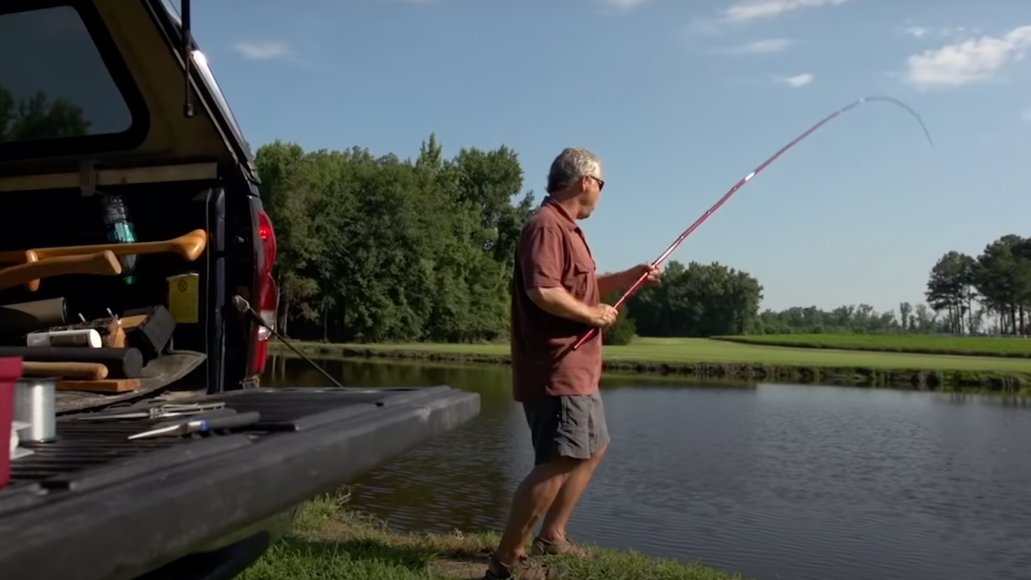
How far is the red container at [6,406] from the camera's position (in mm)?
1514

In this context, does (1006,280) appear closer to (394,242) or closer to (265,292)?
(394,242)

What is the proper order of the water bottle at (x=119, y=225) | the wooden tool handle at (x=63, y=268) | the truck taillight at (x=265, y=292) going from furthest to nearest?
the water bottle at (x=119, y=225) < the truck taillight at (x=265, y=292) < the wooden tool handle at (x=63, y=268)

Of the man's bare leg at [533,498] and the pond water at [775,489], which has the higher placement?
the man's bare leg at [533,498]

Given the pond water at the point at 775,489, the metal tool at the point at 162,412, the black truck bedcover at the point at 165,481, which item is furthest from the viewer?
the pond water at the point at 775,489

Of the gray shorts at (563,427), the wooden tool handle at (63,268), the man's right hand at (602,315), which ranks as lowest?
the gray shorts at (563,427)

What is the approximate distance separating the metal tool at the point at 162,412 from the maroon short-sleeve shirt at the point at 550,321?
68.7 inches

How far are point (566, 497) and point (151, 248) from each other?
6.35 ft

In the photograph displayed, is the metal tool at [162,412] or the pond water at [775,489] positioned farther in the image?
the pond water at [775,489]

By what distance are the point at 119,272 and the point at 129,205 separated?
439 millimetres

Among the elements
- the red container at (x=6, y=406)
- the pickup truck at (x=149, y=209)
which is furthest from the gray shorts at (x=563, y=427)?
the red container at (x=6, y=406)

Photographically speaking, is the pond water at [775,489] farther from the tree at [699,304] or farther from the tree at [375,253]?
the tree at [699,304]

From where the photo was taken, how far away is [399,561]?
456 cm

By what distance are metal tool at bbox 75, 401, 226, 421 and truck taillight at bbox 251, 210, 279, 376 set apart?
84 cm

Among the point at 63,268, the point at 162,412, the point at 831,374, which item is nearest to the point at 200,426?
the point at 162,412
